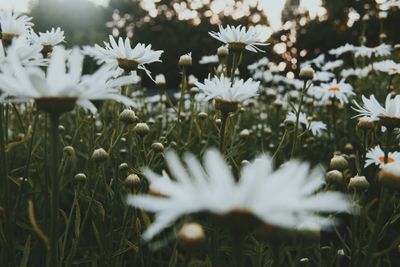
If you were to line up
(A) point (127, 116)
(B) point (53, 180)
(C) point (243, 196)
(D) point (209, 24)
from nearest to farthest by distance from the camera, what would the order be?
(C) point (243, 196) < (B) point (53, 180) < (A) point (127, 116) < (D) point (209, 24)

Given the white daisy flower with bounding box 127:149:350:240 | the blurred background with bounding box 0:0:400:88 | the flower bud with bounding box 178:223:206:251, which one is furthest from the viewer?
the blurred background with bounding box 0:0:400:88

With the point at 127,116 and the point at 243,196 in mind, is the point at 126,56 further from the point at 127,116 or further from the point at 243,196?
the point at 243,196

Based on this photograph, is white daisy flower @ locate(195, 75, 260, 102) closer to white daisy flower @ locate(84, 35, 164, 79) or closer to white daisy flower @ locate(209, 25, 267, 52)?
white daisy flower @ locate(84, 35, 164, 79)

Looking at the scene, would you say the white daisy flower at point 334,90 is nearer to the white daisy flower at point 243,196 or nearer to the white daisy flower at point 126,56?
the white daisy flower at point 126,56

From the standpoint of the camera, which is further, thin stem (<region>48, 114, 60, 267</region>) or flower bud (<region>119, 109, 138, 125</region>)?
flower bud (<region>119, 109, 138, 125</region>)

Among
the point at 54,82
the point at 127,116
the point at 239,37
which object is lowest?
the point at 127,116

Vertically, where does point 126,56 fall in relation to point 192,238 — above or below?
above

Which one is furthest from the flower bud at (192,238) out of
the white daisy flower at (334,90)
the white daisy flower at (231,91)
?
the white daisy flower at (334,90)

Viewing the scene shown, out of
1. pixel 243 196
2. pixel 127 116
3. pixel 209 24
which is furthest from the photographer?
pixel 209 24

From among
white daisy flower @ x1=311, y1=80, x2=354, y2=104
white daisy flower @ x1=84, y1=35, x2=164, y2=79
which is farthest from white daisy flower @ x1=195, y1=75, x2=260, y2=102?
white daisy flower @ x1=311, y1=80, x2=354, y2=104

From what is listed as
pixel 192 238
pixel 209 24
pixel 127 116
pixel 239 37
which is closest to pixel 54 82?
pixel 192 238

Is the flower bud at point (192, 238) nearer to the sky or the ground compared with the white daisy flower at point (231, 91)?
nearer to the ground

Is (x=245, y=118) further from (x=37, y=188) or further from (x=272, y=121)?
(x=37, y=188)

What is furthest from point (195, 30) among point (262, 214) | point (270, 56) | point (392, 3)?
point (262, 214)
